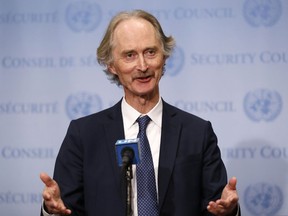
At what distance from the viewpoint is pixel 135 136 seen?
190 cm

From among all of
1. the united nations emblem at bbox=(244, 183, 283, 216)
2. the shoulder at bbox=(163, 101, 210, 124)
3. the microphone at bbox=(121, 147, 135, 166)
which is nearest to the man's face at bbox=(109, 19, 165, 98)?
the shoulder at bbox=(163, 101, 210, 124)

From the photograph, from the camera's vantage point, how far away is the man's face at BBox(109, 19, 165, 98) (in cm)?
190

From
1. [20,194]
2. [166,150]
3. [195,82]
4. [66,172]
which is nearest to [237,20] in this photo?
[195,82]

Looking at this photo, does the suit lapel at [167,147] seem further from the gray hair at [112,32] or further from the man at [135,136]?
the gray hair at [112,32]

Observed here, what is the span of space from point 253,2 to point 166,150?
1.30m

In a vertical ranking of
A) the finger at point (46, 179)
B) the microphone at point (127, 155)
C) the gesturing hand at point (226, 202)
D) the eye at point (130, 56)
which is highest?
the eye at point (130, 56)

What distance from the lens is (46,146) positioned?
288 cm

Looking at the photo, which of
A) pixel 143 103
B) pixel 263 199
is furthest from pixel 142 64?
pixel 263 199

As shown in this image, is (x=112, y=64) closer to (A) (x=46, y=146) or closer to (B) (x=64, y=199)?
(B) (x=64, y=199)

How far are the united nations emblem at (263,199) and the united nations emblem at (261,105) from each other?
39cm

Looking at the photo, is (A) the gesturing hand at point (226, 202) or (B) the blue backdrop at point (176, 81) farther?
(B) the blue backdrop at point (176, 81)

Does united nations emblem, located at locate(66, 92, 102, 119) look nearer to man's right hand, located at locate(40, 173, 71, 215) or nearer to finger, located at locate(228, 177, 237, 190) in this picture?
man's right hand, located at locate(40, 173, 71, 215)

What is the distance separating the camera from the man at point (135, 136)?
5.98 feet

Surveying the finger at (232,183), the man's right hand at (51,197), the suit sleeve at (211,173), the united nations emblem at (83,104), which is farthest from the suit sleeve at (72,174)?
the united nations emblem at (83,104)
